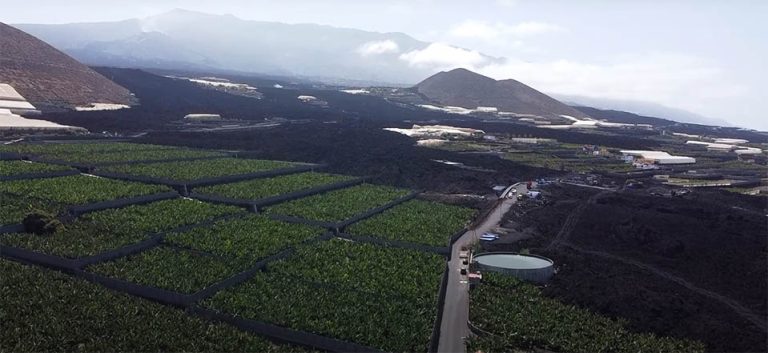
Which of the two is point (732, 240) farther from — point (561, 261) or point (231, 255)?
point (231, 255)

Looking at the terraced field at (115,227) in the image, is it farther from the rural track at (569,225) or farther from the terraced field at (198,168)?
the rural track at (569,225)

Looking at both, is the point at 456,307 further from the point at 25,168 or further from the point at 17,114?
the point at 17,114

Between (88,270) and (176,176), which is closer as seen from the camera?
(88,270)

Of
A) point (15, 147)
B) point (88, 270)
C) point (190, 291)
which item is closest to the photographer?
point (190, 291)

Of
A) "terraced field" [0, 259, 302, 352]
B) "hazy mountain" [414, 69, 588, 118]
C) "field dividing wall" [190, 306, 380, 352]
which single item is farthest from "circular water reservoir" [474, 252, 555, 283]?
"hazy mountain" [414, 69, 588, 118]

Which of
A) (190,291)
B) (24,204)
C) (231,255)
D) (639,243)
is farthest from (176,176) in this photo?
(639,243)

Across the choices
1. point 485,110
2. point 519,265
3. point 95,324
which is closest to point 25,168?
point 95,324

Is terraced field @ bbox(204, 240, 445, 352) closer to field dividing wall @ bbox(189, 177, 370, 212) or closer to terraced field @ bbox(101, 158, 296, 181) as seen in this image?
field dividing wall @ bbox(189, 177, 370, 212)
